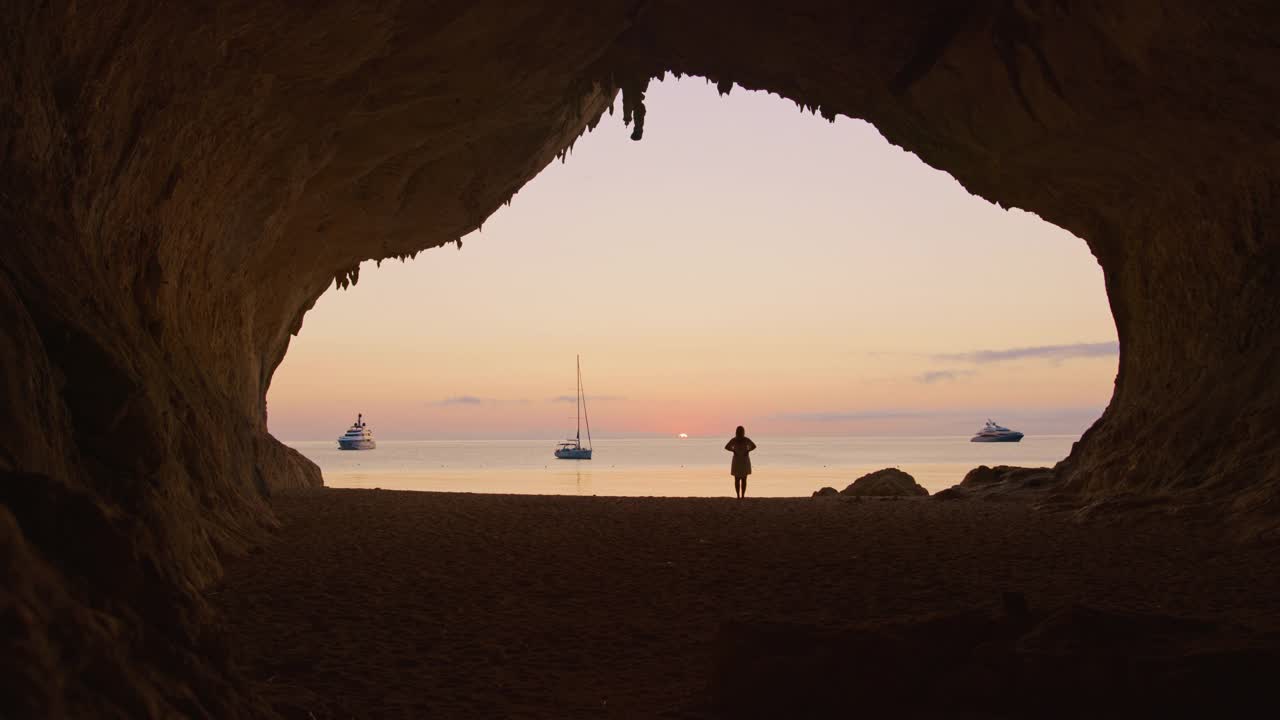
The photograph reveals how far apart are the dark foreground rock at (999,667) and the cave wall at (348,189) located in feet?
8.20

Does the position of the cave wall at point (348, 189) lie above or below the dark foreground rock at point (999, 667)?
above

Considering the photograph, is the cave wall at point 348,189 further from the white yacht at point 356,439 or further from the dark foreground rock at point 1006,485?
the white yacht at point 356,439

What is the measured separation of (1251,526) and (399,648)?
9232 millimetres

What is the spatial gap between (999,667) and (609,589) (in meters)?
4.02

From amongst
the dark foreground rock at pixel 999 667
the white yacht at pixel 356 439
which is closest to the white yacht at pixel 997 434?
the white yacht at pixel 356 439

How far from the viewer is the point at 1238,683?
3.86 metres

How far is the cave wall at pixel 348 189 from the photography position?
11.7ft

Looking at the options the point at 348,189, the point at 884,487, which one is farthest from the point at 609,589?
the point at 884,487

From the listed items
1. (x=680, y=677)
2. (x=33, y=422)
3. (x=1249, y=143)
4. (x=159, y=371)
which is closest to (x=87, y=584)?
(x=33, y=422)

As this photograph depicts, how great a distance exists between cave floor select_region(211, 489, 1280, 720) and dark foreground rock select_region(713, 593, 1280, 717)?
352mm

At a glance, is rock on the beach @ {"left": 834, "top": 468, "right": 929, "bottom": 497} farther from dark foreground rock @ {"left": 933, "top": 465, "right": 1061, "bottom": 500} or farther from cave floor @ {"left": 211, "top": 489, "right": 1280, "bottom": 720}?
cave floor @ {"left": 211, "top": 489, "right": 1280, "bottom": 720}

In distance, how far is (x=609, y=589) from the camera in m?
7.77

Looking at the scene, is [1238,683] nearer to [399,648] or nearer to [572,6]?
[399,648]

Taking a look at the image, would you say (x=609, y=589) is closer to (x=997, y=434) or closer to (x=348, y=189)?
(x=348, y=189)
